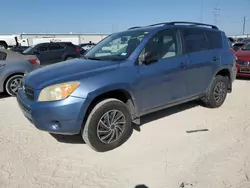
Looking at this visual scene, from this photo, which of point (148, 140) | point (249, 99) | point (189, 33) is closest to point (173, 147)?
point (148, 140)

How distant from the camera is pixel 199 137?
12.5ft

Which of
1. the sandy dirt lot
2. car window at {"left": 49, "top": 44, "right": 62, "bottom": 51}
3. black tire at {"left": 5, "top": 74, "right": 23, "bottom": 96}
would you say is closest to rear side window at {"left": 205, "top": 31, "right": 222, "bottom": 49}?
the sandy dirt lot

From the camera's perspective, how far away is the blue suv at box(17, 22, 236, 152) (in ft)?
10.0

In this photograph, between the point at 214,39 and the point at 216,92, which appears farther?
the point at 216,92

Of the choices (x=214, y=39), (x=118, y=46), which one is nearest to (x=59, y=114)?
(x=118, y=46)

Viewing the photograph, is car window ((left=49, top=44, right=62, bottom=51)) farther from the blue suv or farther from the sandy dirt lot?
the blue suv

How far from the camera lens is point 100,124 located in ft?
10.9

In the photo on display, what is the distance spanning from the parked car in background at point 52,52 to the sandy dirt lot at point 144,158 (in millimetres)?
9031

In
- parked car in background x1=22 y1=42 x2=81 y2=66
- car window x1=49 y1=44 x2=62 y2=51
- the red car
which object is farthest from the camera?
car window x1=49 y1=44 x2=62 y2=51

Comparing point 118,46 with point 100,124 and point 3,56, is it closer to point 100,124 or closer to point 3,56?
point 100,124

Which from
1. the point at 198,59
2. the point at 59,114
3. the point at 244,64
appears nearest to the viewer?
the point at 59,114

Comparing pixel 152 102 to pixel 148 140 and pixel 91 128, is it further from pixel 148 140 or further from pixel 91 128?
pixel 91 128

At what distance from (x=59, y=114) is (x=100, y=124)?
61cm

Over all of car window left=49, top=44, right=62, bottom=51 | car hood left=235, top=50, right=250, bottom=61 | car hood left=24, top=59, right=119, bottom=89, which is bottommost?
car hood left=235, top=50, right=250, bottom=61
